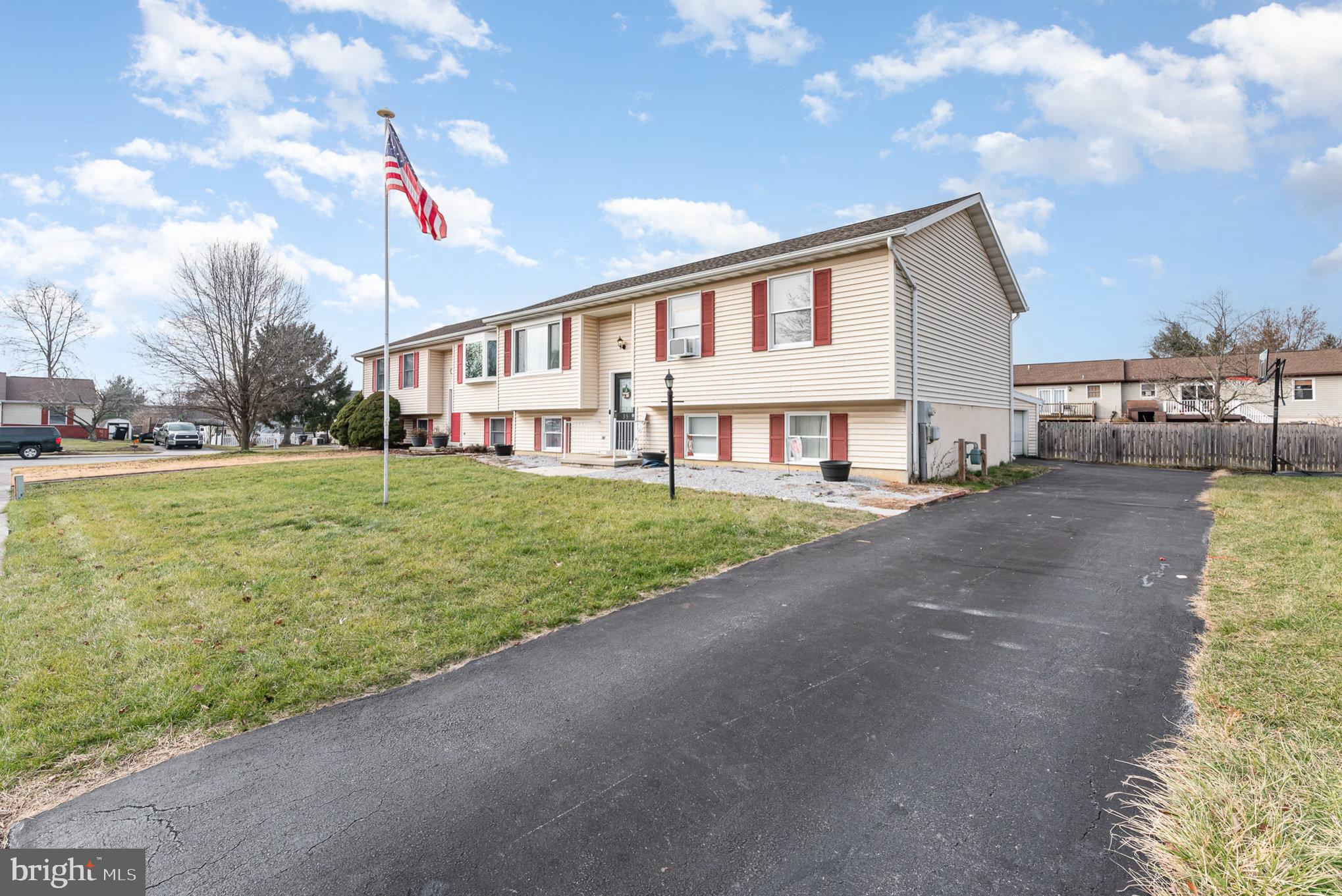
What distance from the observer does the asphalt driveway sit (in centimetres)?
198

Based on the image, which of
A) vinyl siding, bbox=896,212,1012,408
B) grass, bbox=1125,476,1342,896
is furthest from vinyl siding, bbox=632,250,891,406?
grass, bbox=1125,476,1342,896

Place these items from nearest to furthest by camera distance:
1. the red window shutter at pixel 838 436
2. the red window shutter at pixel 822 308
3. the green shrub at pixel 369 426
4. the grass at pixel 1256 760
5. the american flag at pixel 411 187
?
the grass at pixel 1256 760 < the american flag at pixel 411 187 < the red window shutter at pixel 822 308 < the red window shutter at pixel 838 436 < the green shrub at pixel 369 426

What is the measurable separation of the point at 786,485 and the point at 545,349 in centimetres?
1045

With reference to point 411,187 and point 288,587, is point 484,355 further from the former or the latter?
point 288,587

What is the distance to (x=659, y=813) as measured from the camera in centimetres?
226

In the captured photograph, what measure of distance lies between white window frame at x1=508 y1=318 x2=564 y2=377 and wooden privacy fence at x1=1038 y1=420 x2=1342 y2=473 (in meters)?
18.7

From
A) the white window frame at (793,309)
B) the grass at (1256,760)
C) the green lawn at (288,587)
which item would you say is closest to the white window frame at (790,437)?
the white window frame at (793,309)

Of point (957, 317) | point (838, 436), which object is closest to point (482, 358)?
point (838, 436)

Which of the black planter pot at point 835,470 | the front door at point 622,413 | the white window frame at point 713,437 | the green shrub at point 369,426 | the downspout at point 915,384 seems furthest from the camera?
the green shrub at point 369,426

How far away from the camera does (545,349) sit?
728 inches

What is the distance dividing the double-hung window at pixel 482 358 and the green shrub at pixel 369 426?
187 inches

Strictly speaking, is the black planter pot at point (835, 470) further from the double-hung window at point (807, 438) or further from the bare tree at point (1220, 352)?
the bare tree at point (1220, 352)

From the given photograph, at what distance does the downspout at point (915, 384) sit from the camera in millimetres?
12195

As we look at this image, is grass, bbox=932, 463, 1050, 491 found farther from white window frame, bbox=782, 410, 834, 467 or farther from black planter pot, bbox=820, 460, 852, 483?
white window frame, bbox=782, 410, 834, 467
